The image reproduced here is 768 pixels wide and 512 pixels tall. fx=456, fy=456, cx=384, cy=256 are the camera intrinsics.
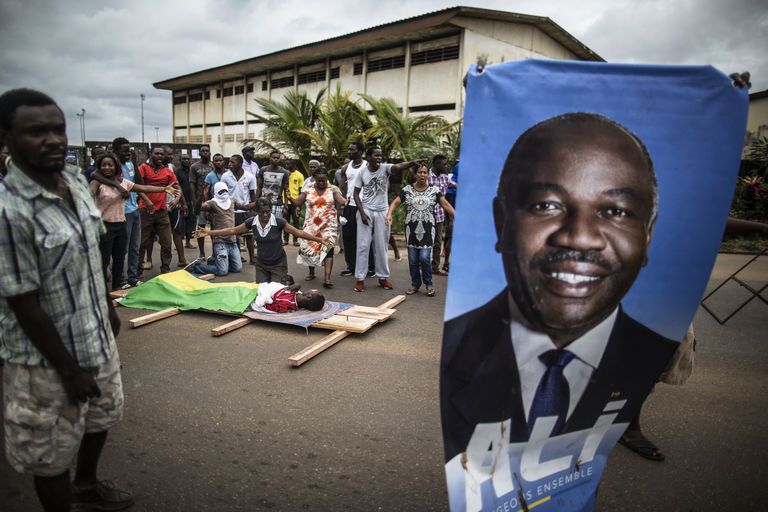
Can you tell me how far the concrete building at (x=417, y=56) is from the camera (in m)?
15.2

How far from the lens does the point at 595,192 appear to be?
1690 mm

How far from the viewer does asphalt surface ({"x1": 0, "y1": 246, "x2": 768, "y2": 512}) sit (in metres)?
Result: 2.43

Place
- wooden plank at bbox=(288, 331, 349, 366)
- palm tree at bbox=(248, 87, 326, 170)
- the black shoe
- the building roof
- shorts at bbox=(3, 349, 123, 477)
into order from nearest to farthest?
1. shorts at bbox=(3, 349, 123, 477)
2. the black shoe
3. wooden plank at bbox=(288, 331, 349, 366)
4. palm tree at bbox=(248, 87, 326, 170)
5. the building roof

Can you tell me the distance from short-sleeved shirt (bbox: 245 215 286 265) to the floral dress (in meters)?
1.05

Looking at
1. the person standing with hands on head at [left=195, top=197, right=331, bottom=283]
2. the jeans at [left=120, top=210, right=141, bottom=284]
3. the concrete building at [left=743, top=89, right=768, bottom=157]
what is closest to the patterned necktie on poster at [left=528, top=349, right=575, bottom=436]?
the person standing with hands on head at [left=195, top=197, right=331, bottom=283]

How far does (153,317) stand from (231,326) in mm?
1001

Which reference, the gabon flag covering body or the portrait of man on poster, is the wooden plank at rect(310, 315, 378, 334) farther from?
the portrait of man on poster

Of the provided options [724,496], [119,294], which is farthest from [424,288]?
[724,496]

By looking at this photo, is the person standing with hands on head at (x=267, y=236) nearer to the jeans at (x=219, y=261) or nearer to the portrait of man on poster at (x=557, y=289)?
the jeans at (x=219, y=261)

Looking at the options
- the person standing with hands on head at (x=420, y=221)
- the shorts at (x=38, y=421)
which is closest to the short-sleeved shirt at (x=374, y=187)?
the person standing with hands on head at (x=420, y=221)

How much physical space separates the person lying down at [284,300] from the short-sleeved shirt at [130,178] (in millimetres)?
2435

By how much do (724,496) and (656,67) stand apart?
2.30 meters

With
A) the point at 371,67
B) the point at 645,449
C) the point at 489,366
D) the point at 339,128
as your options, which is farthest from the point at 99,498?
the point at 371,67

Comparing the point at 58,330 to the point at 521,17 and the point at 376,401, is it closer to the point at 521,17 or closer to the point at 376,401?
the point at 376,401
